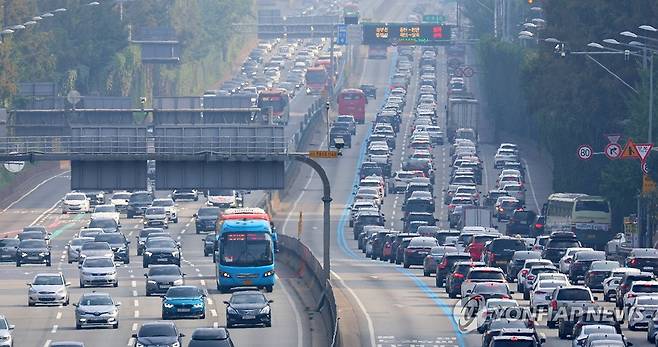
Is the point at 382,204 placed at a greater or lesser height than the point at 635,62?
lesser

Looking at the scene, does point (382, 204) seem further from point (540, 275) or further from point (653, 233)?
point (540, 275)

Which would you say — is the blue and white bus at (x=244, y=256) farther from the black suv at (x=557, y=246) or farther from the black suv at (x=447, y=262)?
the black suv at (x=557, y=246)

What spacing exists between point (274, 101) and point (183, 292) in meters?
118

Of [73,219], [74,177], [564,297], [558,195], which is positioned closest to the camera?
[564,297]

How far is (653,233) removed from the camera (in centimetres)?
11194

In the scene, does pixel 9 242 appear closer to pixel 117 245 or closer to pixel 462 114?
pixel 117 245

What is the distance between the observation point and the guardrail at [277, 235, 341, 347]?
6928cm

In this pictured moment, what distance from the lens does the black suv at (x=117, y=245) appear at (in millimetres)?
108312

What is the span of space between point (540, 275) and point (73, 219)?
7299 cm

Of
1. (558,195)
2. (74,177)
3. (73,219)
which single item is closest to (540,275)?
(74,177)

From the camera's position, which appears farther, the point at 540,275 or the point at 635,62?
the point at 635,62

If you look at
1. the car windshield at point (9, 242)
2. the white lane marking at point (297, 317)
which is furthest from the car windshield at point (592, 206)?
the car windshield at point (9, 242)

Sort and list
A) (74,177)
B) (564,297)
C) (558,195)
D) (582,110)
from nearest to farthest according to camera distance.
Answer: (564,297) < (74,177) < (558,195) < (582,110)

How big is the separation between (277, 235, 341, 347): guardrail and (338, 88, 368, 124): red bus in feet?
281
